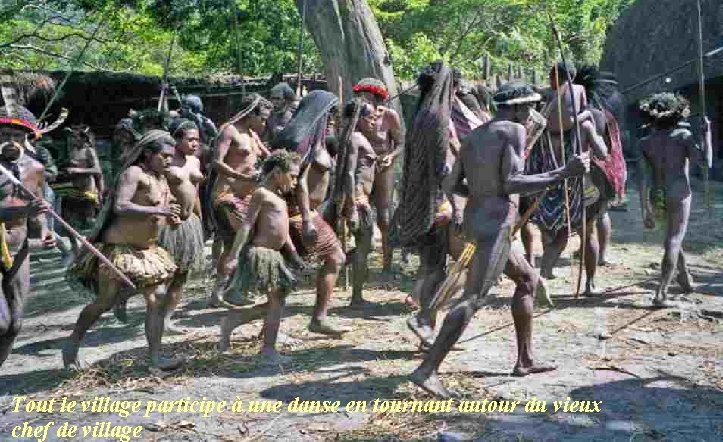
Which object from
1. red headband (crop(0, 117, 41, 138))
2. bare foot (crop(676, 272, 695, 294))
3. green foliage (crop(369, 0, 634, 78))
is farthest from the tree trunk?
green foliage (crop(369, 0, 634, 78))

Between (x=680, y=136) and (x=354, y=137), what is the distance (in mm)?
2648

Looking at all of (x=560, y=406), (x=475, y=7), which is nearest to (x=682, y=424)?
(x=560, y=406)

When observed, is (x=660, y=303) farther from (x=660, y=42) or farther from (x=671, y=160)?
(x=660, y=42)

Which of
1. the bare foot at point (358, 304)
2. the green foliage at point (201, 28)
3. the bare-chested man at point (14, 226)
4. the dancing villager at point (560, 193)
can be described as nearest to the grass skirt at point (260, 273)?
the bare-chested man at point (14, 226)

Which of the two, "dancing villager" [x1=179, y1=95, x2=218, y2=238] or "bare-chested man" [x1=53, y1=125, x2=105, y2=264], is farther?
"bare-chested man" [x1=53, y1=125, x2=105, y2=264]

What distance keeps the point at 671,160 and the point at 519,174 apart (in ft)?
8.96

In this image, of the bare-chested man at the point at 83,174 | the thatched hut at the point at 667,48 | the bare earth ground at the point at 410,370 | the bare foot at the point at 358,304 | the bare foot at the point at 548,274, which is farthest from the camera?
the thatched hut at the point at 667,48

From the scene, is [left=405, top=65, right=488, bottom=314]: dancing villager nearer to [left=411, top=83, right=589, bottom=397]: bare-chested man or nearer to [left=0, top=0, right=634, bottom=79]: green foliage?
[left=411, top=83, right=589, bottom=397]: bare-chested man

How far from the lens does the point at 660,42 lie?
56.3 feet

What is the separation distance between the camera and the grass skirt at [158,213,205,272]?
6232 mm

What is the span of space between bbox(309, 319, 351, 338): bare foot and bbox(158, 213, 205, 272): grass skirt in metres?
0.97

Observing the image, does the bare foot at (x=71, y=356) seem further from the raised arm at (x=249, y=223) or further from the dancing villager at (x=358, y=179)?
the dancing villager at (x=358, y=179)

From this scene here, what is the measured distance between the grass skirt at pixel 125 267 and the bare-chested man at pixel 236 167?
1.60 metres

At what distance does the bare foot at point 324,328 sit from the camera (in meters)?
6.30
